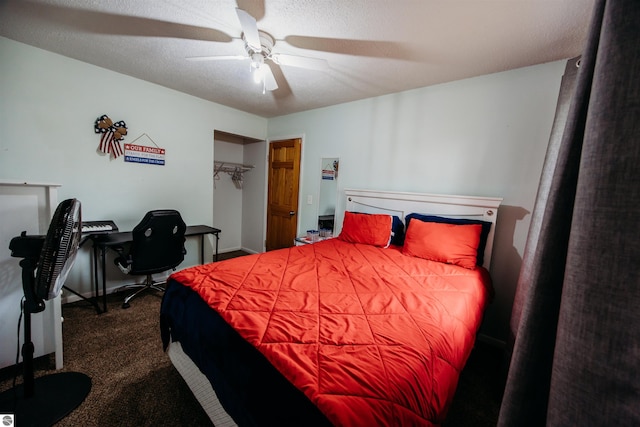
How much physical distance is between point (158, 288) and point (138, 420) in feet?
5.64

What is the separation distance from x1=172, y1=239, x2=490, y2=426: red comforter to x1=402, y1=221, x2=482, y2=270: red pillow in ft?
0.38

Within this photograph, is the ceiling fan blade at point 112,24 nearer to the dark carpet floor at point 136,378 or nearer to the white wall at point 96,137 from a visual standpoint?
the white wall at point 96,137

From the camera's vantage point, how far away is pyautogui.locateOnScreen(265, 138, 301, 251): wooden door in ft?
12.6

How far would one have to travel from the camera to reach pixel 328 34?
1766mm

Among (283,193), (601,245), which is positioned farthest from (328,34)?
(283,193)

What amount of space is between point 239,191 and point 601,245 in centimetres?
487

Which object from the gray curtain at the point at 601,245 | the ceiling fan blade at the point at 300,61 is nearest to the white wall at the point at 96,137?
the ceiling fan blade at the point at 300,61

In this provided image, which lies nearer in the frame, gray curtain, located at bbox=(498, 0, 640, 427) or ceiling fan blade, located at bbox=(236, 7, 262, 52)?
gray curtain, located at bbox=(498, 0, 640, 427)

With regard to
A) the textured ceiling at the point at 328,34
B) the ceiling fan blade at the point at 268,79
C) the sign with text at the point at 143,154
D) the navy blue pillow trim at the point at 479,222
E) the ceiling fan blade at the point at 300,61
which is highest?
the textured ceiling at the point at 328,34

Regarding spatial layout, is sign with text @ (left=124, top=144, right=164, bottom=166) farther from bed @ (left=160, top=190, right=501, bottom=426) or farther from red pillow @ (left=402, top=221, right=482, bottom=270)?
red pillow @ (left=402, top=221, right=482, bottom=270)

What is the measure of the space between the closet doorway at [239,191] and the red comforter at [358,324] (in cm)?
265

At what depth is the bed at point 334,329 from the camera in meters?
0.79

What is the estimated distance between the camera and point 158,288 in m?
2.82

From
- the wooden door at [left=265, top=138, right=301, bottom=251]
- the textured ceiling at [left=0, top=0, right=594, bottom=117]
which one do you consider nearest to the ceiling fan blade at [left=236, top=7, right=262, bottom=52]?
the textured ceiling at [left=0, top=0, right=594, bottom=117]
